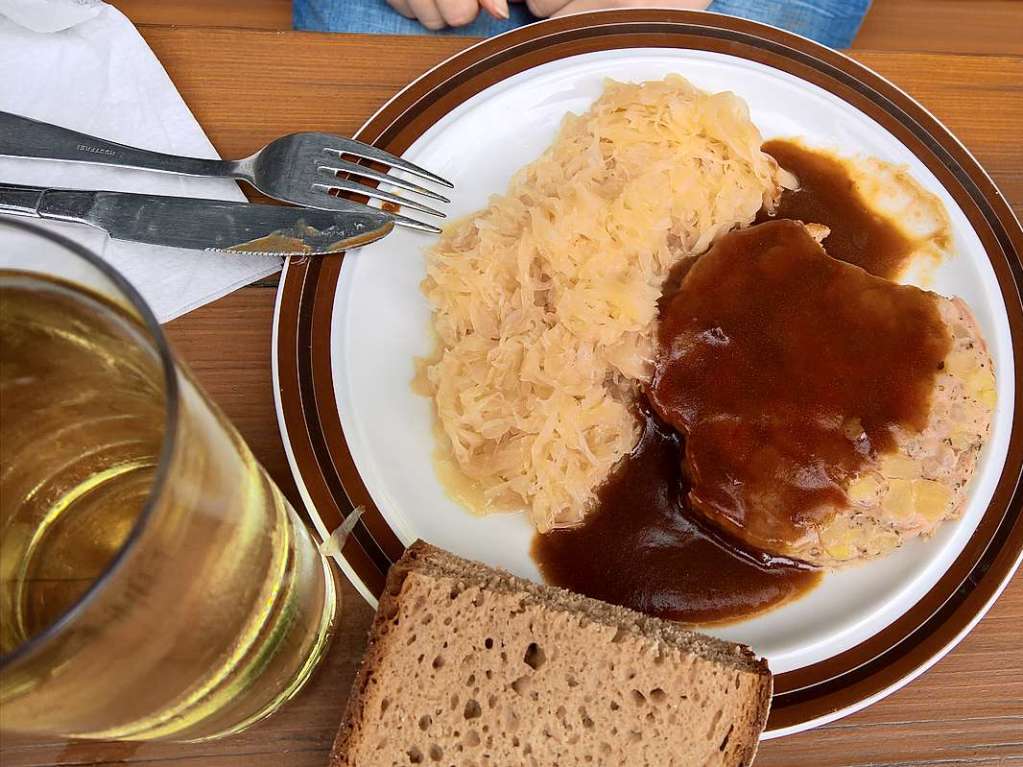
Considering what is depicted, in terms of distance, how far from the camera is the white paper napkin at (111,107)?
7.09 ft

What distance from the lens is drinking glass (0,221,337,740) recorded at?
95 centimetres

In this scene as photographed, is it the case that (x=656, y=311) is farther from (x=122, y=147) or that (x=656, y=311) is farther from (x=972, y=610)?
(x=122, y=147)

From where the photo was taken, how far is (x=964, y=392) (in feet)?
6.59

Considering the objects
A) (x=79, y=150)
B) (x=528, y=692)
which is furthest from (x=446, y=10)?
(x=528, y=692)

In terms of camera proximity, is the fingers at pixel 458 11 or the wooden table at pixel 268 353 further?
the fingers at pixel 458 11

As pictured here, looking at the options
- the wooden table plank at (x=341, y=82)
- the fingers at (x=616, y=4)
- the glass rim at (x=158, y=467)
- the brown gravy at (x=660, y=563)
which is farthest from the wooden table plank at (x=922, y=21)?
the glass rim at (x=158, y=467)

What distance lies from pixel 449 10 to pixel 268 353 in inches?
53.4

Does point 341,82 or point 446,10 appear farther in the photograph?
point 446,10

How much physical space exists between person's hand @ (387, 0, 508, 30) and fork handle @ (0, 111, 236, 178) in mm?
933

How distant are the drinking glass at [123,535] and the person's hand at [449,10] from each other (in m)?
1.90

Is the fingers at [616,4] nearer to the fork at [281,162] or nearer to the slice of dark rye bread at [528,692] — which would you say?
the fork at [281,162]

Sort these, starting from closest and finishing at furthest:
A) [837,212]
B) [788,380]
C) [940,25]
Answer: [788,380]
[837,212]
[940,25]

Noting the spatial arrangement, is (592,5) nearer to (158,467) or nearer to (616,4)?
(616,4)

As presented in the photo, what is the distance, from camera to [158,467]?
0.92 m
